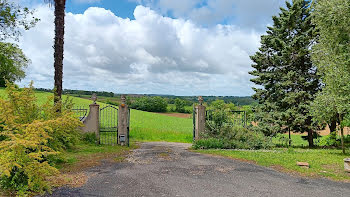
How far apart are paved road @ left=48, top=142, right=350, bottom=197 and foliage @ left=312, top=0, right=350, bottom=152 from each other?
6.01 meters

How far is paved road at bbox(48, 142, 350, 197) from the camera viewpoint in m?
5.66

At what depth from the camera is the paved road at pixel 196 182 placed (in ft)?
18.6

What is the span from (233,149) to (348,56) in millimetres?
6807

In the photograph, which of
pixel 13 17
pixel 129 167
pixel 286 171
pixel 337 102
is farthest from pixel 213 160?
pixel 13 17

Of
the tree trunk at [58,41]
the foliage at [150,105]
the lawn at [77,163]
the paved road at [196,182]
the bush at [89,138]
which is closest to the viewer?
the paved road at [196,182]

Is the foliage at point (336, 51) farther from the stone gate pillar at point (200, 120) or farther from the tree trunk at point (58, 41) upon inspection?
the tree trunk at point (58, 41)

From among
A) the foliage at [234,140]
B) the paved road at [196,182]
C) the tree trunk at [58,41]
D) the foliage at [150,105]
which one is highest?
the tree trunk at [58,41]

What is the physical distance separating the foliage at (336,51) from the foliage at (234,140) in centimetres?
320

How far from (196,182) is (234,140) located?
693 centimetres

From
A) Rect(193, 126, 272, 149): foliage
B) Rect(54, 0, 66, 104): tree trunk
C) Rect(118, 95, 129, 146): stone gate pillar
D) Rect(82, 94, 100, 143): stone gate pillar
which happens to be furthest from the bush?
Rect(193, 126, 272, 149): foliage

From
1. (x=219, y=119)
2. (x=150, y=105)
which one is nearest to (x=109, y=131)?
(x=219, y=119)

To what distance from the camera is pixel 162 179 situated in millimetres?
6609

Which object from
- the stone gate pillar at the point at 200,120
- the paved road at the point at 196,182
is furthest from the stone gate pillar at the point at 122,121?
the paved road at the point at 196,182

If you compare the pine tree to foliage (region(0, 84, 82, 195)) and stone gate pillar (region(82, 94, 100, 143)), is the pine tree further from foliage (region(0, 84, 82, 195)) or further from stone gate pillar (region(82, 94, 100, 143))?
foliage (region(0, 84, 82, 195))
